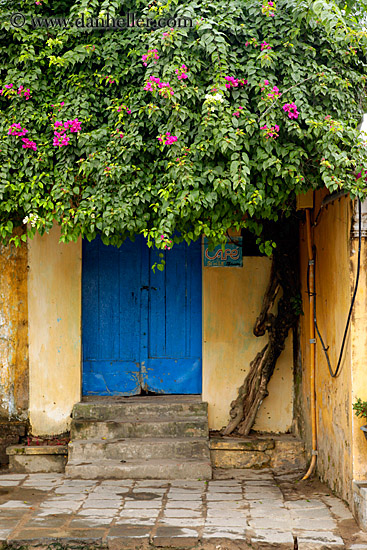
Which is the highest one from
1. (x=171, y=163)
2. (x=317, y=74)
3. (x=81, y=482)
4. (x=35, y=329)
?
(x=317, y=74)

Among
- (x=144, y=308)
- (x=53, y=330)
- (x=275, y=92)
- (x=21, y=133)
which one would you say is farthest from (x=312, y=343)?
(x=21, y=133)

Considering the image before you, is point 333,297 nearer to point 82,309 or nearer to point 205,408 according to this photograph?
point 205,408

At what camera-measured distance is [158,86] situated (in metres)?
5.40

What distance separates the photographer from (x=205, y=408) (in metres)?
7.57

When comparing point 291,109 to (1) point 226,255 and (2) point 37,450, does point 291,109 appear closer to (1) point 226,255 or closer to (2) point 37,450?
(1) point 226,255

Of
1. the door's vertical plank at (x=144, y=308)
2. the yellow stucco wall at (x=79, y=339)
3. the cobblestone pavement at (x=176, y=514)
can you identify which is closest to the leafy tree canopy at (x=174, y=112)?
the yellow stucco wall at (x=79, y=339)

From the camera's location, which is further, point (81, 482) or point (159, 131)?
point (81, 482)

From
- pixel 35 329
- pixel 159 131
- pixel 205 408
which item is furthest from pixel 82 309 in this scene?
pixel 159 131

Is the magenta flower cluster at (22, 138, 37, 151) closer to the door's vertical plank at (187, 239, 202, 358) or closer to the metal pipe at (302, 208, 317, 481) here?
the door's vertical plank at (187, 239, 202, 358)

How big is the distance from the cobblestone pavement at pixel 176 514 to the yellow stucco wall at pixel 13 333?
3.29 feet

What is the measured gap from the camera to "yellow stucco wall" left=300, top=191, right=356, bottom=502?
231 inches

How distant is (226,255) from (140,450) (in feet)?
8.26

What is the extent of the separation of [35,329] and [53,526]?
2741mm

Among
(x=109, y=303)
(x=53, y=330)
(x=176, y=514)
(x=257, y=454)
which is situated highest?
(x=109, y=303)
